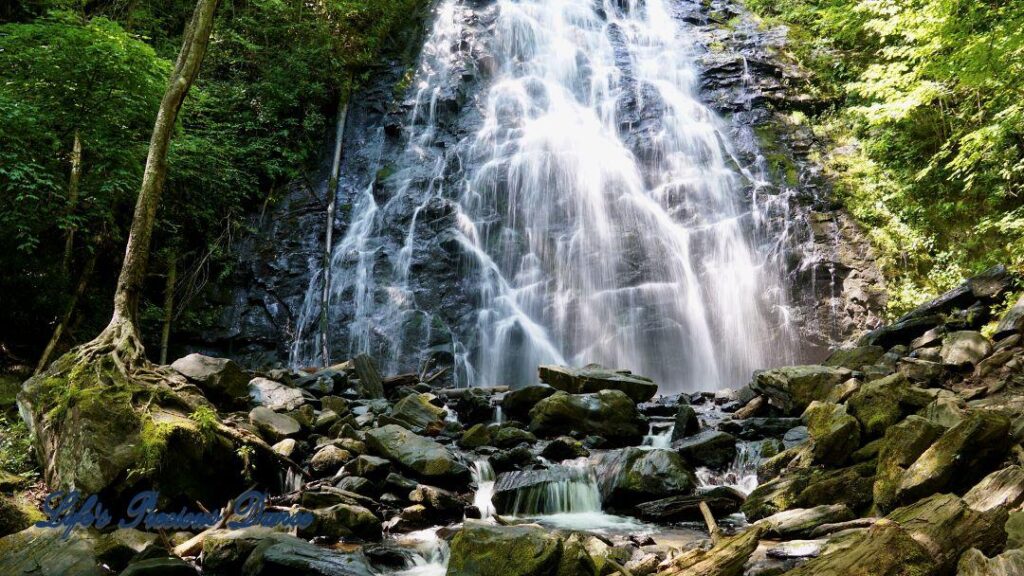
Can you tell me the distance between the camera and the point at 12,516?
468cm

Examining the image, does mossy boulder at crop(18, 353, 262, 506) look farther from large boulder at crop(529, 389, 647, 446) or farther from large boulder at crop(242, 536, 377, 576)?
large boulder at crop(529, 389, 647, 446)

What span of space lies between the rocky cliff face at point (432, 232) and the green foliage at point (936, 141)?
79 cm

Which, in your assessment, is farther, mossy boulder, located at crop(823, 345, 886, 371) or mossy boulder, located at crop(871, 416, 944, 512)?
mossy boulder, located at crop(823, 345, 886, 371)

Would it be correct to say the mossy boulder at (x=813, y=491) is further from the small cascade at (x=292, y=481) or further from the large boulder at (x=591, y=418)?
the small cascade at (x=292, y=481)

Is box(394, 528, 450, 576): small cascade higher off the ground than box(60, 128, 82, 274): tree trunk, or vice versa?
box(60, 128, 82, 274): tree trunk

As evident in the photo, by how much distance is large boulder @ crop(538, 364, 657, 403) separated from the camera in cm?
999

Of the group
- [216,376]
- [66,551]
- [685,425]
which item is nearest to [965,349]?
[685,425]

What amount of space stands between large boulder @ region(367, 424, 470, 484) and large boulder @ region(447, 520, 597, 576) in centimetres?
220

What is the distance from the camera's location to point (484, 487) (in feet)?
22.6

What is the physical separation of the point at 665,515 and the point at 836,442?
1.80 m

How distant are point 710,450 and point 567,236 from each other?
8643 millimetres

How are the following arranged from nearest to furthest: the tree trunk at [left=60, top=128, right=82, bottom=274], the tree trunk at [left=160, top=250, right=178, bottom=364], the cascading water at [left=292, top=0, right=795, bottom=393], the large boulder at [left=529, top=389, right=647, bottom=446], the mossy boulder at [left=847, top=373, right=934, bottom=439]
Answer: the mossy boulder at [left=847, top=373, right=934, bottom=439], the large boulder at [left=529, top=389, right=647, bottom=446], the tree trunk at [left=60, top=128, right=82, bottom=274], the tree trunk at [left=160, top=250, right=178, bottom=364], the cascading water at [left=292, top=0, right=795, bottom=393]

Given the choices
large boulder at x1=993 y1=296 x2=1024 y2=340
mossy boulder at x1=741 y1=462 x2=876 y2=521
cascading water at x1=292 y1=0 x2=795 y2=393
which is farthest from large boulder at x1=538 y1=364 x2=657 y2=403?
large boulder at x1=993 y1=296 x2=1024 y2=340

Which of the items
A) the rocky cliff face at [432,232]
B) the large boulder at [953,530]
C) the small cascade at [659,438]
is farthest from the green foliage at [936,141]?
the large boulder at [953,530]
